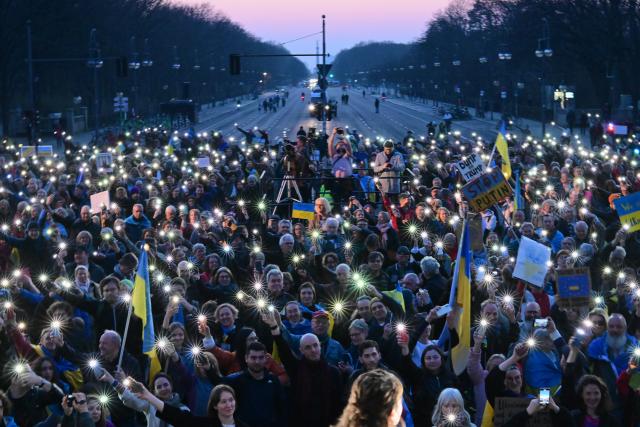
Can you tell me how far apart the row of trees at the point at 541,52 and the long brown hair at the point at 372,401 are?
4968 centimetres

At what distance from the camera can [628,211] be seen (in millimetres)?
14539

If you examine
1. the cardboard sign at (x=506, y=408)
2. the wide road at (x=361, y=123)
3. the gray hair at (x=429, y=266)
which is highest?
the gray hair at (x=429, y=266)

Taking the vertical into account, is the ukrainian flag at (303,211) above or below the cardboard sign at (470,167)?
below

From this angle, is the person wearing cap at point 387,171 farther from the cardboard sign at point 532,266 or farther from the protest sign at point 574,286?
the protest sign at point 574,286

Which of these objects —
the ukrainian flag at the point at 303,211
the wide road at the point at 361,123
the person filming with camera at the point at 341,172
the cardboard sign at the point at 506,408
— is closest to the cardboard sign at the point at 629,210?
the ukrainian flag at the point at 303,211

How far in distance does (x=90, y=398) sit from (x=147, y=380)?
1736 mm

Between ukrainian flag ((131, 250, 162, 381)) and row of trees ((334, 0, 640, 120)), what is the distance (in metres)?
45.7

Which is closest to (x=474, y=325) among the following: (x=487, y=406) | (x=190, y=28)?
(x=487, y=406)

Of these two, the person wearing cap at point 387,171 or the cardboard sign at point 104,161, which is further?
the cardboard sign at point 104,161

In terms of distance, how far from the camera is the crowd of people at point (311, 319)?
8.52 m

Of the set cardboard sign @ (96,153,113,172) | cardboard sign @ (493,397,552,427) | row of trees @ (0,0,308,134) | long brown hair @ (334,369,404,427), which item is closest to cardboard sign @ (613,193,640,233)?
cardboard sign @ (493,397,552,427)

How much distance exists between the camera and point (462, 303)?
1028cm

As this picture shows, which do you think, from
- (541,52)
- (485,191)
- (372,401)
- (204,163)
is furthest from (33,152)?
(541,52)

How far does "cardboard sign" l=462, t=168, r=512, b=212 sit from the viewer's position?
15047 mm
